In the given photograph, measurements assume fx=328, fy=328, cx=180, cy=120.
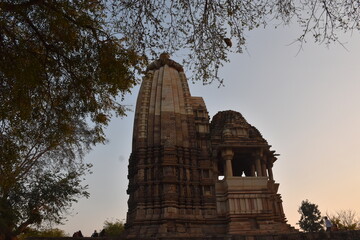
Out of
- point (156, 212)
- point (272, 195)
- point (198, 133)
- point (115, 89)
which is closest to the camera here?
point (115, 89)

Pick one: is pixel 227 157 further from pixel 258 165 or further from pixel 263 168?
pixel 263 168

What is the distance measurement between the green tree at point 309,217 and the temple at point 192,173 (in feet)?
106

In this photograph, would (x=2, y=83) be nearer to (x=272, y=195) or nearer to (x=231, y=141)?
(x=231, y=141)

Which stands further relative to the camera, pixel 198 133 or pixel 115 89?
pixel 198 133

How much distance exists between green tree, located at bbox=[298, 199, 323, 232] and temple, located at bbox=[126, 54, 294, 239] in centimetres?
3243

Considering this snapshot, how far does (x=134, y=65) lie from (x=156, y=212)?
1144cm

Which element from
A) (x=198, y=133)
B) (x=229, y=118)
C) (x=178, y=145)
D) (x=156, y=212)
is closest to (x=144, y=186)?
(x=156, y=212)

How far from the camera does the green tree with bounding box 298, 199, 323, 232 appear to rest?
4788 cm

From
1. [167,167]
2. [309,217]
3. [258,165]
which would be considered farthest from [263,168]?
[309,217]

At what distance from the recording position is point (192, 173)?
60.4ft

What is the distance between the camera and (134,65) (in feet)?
22.5

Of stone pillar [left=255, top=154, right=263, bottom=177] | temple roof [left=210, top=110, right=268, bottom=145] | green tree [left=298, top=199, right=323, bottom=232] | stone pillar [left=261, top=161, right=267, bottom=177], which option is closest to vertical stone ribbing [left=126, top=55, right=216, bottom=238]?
temple roof [left=210, top=110, right=268, bottom=145]

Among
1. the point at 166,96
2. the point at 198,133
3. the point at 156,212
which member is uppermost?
the point at 166,96

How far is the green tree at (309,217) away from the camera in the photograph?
47875 mm
